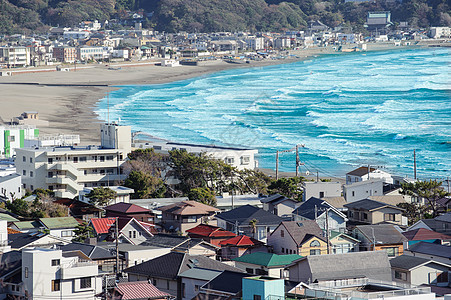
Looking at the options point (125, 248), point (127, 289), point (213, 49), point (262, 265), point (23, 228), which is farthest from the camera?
point (213, 49)

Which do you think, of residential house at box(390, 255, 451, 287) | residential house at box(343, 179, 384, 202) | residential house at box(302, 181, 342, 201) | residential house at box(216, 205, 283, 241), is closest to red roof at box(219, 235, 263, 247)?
residential house at box(216, 205, 283, 241)

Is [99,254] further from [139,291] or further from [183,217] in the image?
[183,217]

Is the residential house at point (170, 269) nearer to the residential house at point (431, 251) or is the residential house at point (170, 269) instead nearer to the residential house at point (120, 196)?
the residential house at point (431, 251)

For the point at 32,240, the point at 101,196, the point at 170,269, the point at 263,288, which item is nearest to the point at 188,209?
the point at 101,196

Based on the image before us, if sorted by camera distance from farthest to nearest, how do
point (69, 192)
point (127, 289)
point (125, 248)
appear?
1. point (69, 192)
2. point (125, 248)
3. point (127, 289)

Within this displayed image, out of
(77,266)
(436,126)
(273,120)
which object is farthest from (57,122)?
(77,266)

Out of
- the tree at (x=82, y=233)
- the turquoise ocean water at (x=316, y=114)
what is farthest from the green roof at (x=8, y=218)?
the turquoise ocean water at (x=316, y=114)

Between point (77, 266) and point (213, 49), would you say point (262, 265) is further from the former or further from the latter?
point (213, 49)

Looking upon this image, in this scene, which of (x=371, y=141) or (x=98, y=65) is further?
(x=98, y=65)
